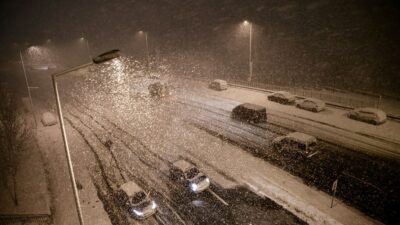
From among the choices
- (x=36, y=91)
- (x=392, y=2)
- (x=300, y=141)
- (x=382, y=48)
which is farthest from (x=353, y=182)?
(x=36, y=91)

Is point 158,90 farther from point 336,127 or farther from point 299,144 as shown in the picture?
point 336,127

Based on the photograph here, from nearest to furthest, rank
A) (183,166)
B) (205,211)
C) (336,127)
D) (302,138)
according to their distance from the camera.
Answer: (205,211) → (183,166) → (302,138) → (336,127)

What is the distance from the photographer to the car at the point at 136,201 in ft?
40.1

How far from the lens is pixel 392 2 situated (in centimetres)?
2952

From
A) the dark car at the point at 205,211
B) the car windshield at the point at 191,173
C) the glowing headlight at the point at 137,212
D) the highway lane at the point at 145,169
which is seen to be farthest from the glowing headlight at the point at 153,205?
the car windshield at the point at 191,173

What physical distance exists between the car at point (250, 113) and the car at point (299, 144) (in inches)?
175

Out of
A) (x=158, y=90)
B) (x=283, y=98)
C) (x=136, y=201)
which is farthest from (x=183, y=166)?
(x=158, y=90)

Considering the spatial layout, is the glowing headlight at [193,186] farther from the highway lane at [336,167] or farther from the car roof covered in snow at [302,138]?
the car roof covered in snow at [302,138]

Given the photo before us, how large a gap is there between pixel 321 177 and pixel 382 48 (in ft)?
80.7

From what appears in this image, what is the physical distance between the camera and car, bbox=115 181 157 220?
12.2m

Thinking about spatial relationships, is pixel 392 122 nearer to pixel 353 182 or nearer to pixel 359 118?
pixel 359 118

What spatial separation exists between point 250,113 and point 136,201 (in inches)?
470

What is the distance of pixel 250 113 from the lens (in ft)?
69.9

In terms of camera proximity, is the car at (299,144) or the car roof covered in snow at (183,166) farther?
the car at (299,144)
